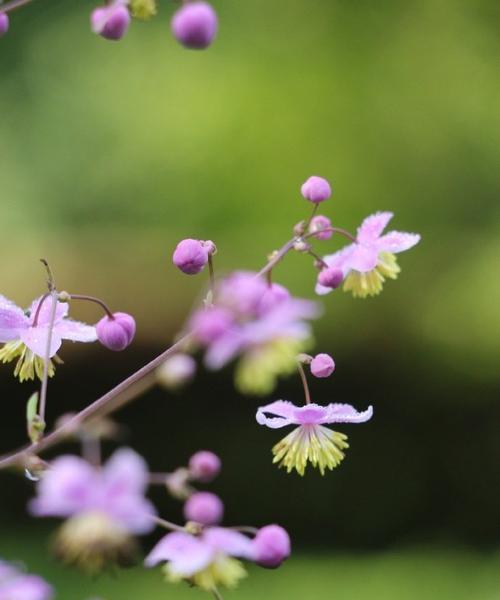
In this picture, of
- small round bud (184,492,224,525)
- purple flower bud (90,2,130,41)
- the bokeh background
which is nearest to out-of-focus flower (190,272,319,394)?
small round bud (184,492,224,525)

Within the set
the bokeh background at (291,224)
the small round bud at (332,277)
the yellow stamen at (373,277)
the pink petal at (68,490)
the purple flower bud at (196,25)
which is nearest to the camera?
the pink petal at (68,490)

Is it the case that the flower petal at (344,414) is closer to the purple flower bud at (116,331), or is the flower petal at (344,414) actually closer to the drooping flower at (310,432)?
the drooping flower at (310,432)

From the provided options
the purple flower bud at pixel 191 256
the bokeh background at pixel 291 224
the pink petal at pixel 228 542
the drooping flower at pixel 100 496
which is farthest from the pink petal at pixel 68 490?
the bokeh background at pixel 291 224

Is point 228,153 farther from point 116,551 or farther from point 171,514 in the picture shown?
point 116,551

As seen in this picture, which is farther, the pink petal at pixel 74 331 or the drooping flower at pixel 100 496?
the pink petal at pixel 74 331

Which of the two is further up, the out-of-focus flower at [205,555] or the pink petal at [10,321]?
the pink petal at [10,321]

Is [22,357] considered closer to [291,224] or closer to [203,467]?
[203,467]

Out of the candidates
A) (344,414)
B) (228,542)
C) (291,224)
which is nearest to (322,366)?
(344,414)

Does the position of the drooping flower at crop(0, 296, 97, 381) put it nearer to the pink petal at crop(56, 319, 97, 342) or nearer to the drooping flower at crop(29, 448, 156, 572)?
the pink petal at crop(56, 319, 97, 342)
